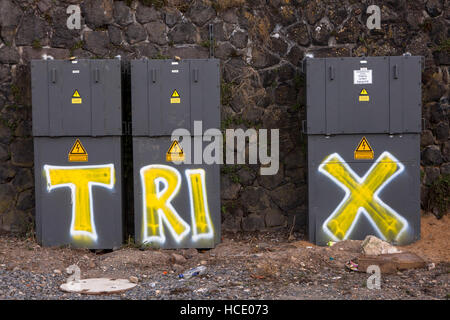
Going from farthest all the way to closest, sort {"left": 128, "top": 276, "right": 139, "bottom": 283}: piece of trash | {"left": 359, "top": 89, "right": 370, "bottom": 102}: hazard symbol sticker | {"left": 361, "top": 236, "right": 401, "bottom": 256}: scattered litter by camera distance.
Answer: {"left": 359, "top": 89, "right": 370, "bottom": 102}: hazard symbol sticker → {"left": 361, "top": 236, "right": 401, "bottom": 256}: scattered litter → {"left": 128, "top": 276, "right": 139, "bottom": 283}: piece of trash

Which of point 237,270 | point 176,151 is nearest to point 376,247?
point 237,270

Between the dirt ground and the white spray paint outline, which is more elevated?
the white spray paint outline

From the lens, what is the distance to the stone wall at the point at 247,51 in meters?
7.49

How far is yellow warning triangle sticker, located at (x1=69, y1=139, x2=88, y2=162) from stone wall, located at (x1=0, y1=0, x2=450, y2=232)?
1.06 meters

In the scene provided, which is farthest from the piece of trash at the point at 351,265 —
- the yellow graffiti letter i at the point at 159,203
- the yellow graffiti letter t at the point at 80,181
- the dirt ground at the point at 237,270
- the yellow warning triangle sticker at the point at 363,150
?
the yellow graffiti letter t at the point at 80,181

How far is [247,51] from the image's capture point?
25.1 feet

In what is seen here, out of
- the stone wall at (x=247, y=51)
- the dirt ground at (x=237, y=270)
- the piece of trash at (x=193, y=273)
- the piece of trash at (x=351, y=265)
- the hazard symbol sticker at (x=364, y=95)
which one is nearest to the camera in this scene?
the dirt ground at (x=237, y=270)

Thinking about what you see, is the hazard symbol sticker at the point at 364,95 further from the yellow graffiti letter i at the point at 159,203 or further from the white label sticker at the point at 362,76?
the yellow graffiti letter i at the point at 159,203

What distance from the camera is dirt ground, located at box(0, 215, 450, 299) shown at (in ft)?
17.4

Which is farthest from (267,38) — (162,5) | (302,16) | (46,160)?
(46,160)

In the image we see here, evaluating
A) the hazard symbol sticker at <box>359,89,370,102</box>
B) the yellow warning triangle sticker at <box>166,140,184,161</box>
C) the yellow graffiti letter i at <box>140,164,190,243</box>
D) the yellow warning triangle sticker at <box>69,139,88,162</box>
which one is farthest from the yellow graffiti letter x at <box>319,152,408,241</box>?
the yellow warning triangle sticker at <box>69,139,88,162</box>

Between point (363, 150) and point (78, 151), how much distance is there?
3.35 m

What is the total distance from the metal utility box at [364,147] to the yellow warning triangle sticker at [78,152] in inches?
105

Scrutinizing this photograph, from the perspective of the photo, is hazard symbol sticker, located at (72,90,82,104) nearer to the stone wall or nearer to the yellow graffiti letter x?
the stone wall
